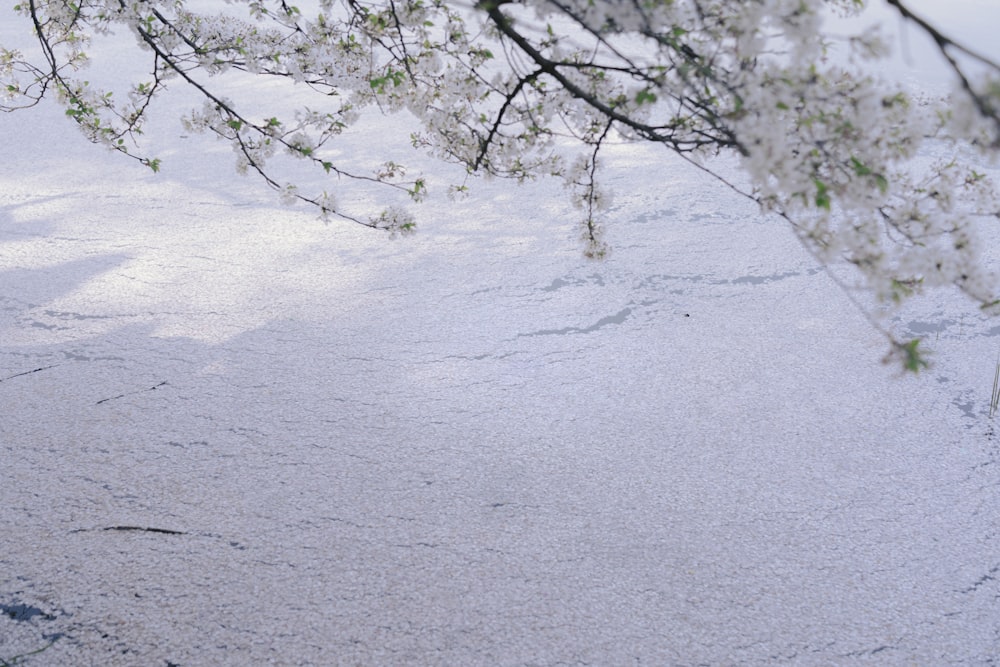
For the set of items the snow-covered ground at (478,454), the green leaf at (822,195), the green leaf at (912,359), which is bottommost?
the snow-covered ground at (478,454)

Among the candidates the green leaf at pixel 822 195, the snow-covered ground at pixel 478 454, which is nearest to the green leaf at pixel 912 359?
the green leaf at pixel 822 195

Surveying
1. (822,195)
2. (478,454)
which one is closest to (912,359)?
(822,195)

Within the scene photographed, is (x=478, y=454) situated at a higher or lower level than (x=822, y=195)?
lower

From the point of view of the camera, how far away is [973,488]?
1592 millimetres

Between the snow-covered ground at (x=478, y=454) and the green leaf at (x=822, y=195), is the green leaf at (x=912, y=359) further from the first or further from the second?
the snow-covered ground at (x=478, y=454)

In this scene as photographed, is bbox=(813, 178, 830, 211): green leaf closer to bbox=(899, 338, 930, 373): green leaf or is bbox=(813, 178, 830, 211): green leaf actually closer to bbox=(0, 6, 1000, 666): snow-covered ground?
bbox=(899, 338, 930, 373): green leaf

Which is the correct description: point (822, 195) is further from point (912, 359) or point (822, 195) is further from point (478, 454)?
point (478, 454)

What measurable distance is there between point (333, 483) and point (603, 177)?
1.96 meters

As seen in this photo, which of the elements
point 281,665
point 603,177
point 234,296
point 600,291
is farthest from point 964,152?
point 281,665

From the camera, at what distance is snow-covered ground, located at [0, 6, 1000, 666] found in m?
1.27

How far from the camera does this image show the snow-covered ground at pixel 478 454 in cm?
127

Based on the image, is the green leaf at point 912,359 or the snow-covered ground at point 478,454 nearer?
the green leaf at point 912,359

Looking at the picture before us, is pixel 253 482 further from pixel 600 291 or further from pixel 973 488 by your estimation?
pixel 973 488

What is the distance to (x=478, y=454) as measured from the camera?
1.68 meters
